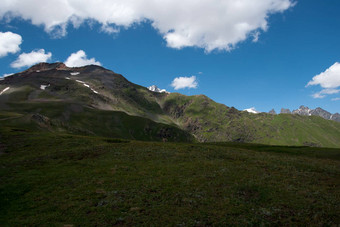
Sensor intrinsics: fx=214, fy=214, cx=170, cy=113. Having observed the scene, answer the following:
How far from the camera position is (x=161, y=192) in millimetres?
27703

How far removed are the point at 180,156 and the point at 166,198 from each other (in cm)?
2251

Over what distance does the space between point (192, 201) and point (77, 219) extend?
12.5 meters

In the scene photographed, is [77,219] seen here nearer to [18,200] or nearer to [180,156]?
[18,200]

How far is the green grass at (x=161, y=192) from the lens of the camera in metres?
21.6

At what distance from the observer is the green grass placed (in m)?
21.6

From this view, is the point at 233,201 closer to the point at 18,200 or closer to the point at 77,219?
the point at 77,219

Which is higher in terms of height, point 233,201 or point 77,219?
point 233,201

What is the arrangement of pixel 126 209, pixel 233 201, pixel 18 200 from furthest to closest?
pixel 18 200, pixel 233 201, pixel 126 209

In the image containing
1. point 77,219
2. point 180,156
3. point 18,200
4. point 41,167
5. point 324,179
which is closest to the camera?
point 77,219

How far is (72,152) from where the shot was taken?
167ft

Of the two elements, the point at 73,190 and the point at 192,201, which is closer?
the point at 192,201

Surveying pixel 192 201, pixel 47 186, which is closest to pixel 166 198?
pixel 192 201

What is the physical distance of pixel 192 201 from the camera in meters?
25.0

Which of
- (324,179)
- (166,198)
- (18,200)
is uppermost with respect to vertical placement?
(324,179)
